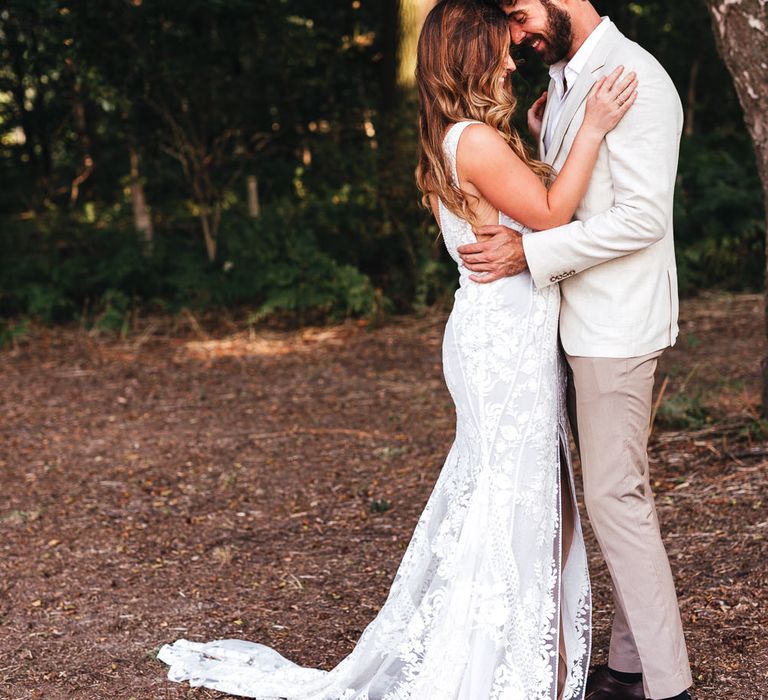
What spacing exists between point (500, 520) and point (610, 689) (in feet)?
2.35

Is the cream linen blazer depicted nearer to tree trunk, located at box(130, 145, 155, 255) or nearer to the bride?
the bride

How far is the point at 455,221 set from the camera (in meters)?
2.89

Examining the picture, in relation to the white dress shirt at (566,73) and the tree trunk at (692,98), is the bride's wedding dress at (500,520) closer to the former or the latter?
the white dress shirt at (566,73)

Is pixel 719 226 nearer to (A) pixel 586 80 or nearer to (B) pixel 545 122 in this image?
(B) pixel 545 122

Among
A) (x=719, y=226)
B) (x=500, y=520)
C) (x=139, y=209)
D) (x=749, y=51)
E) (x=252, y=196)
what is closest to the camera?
(x=500, y=520)

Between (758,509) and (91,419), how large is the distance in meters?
4.20

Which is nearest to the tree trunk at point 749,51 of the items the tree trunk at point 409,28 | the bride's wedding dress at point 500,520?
the bride's wedding dress at point 500,520

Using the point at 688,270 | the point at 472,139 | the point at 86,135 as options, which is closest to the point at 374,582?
the point at 472,139

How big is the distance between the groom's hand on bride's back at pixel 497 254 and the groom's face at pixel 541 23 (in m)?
0.53

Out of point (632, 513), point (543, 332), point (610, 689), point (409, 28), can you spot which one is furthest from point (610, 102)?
point (409, 28)

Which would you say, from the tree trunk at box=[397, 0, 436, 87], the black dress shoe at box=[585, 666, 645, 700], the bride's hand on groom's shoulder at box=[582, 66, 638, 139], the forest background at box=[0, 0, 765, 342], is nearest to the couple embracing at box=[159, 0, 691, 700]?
the bride's hand on groom's shoulder at box=[582, 66, 638, 139]

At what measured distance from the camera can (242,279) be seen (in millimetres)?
9281

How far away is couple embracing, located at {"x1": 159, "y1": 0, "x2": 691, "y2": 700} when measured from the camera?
2678 mm

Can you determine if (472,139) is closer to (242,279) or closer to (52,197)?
(242,279)
